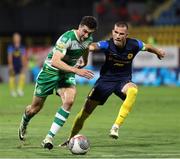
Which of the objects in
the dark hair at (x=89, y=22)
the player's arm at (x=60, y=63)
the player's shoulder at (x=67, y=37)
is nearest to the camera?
the player's arm at (x=60, y=63)

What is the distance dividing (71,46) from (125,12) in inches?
1235

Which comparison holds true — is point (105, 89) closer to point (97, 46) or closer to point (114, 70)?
point (114, 70)

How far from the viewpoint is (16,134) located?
14922 mm

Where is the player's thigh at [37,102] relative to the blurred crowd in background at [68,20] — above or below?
above

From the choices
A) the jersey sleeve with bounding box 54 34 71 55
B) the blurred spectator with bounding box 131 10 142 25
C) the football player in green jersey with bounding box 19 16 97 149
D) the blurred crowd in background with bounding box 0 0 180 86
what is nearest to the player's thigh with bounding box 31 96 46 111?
the football player in green jersey with bounding box 19 16 97 149

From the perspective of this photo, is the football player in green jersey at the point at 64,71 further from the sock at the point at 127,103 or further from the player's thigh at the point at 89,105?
the sock at the point at 127,103

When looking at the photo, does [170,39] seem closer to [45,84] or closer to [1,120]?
[1,120]

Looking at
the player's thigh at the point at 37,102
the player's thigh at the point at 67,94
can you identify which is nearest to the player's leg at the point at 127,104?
the player's thigh at the point at 67,94

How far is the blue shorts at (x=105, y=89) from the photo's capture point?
13570mm

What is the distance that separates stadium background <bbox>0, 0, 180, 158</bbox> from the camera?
13.1 meters

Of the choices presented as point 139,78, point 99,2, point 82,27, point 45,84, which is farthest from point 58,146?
point 99,2

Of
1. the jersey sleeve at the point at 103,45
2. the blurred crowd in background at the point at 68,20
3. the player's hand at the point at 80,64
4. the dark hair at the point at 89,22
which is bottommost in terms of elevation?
the blurred crowd in background at the point at 68,20

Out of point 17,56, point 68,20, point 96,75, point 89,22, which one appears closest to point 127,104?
point 89,22

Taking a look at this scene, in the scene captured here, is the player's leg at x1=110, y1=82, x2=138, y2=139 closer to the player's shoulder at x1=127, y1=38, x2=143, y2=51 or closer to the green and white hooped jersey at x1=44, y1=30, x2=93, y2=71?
the player's shoulder at x1=127, y1=38, x2=143, y2=51
